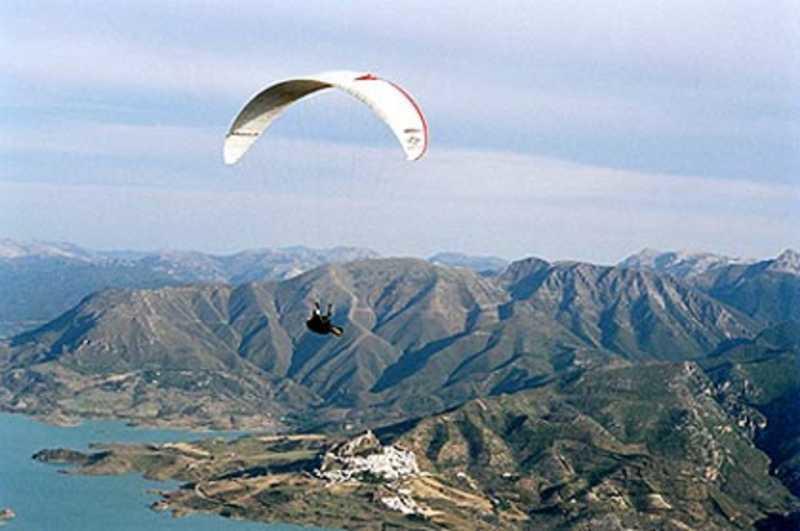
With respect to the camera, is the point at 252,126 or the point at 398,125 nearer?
the point at 398,125

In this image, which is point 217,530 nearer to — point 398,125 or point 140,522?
point 140,522

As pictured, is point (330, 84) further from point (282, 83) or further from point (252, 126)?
point (252, 126)

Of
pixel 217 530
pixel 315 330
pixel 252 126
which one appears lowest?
pixel 217 530

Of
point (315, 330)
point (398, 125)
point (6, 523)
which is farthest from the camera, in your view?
point (6, 523)

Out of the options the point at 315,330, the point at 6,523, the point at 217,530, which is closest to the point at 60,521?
the point at 6,523

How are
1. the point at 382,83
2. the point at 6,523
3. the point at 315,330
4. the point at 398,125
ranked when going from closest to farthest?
the point at 398,125, the point at 382,83, the point at 315,330, the point at 6,523

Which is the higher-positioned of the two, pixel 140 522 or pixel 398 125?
pixel 398 125
